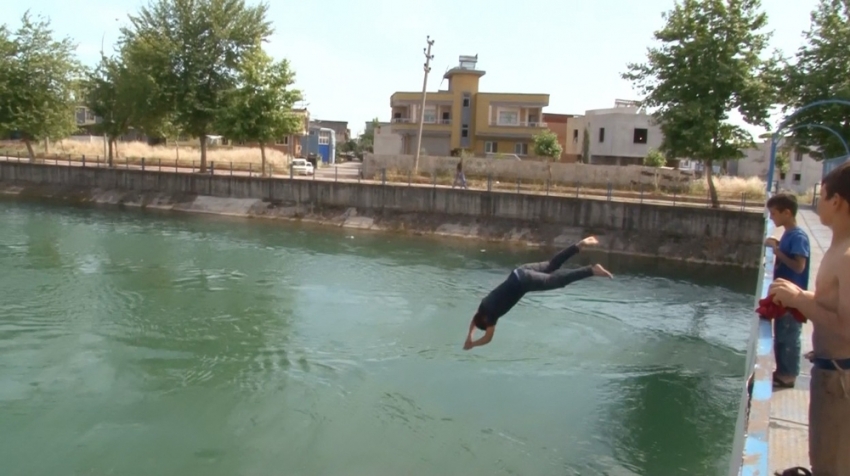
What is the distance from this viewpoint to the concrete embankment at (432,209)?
2950cm

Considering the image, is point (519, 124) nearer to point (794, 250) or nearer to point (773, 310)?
point (794, 250)

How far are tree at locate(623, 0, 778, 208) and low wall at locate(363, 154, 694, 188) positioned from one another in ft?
26.8

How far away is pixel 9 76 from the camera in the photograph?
44.4 meters

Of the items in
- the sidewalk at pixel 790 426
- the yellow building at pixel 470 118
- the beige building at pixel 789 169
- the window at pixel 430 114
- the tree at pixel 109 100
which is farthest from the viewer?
the window at pixel 430 114

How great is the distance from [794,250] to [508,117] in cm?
5080

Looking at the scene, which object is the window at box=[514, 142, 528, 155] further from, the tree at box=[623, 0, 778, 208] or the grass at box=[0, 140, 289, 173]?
the tree at box=[623, 0, 778, 208]

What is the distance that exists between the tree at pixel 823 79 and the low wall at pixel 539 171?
30.2 feet

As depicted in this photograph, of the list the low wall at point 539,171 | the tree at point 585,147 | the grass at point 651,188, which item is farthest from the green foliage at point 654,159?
the tree at point 585,147

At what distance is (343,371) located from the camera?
13.0m

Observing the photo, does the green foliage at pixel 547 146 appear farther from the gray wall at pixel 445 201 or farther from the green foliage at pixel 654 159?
the gray wall at pixel 445 201

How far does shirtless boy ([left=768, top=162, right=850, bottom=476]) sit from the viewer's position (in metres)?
3.65

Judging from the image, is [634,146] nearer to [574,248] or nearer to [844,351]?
[574,248]

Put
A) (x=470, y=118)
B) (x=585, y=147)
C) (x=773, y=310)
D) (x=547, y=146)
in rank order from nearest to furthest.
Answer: (x=773, y=310) < (x=547, y=146) < (x=470, y=118) < (x=585, y=147)

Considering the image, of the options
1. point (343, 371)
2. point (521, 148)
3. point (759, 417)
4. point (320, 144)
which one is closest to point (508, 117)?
point (521, 148)
